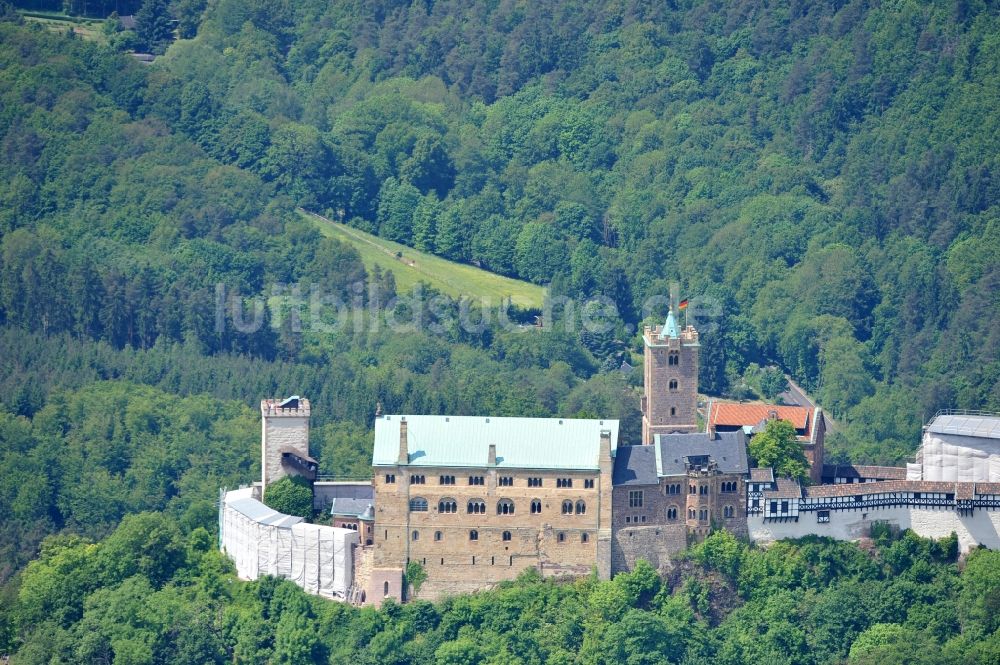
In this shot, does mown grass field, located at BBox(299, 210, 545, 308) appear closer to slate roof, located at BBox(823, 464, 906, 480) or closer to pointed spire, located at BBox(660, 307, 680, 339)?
pointed spire, located at BBox(660, 307, 680, 339)

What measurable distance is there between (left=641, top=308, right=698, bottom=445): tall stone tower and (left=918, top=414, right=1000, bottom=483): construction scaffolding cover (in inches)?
399

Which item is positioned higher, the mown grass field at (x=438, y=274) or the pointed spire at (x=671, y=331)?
the mown grass field at (x=438, y=274)

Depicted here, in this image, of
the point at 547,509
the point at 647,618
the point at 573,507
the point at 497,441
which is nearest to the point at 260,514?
the point at 497,441

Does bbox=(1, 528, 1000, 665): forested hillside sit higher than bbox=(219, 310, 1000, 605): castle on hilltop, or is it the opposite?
bbox=(219, 310, 1000, 605): castle on hilltop

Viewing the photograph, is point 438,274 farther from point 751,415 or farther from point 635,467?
point 635,467

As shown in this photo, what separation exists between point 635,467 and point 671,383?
20.8 ft

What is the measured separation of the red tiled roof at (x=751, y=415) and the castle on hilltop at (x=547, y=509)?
2534 millimetres

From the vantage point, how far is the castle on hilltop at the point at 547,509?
120125 mm

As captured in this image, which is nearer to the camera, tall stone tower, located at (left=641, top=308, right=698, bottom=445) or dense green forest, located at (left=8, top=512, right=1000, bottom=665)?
dense green forest, located at (left=8, top=512, right=1000, bottom=665)

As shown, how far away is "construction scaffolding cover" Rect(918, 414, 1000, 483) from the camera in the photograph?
126 meters

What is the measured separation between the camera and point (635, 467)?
121 metres

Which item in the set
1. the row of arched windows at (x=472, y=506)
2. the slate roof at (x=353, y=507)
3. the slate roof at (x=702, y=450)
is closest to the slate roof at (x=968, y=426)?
the slate roof at (x=702, y=450)

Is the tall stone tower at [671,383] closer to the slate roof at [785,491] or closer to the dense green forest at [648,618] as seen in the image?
the slate roof at [785,491]

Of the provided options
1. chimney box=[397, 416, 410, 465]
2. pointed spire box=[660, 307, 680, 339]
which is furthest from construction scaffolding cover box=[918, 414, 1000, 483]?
chimney box=[397, 416, 410, 465]
